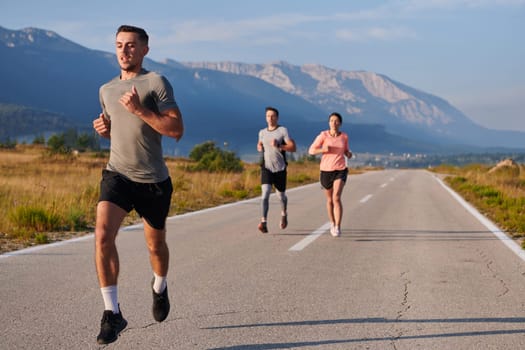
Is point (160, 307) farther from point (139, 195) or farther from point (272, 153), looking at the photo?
point (272, 153)

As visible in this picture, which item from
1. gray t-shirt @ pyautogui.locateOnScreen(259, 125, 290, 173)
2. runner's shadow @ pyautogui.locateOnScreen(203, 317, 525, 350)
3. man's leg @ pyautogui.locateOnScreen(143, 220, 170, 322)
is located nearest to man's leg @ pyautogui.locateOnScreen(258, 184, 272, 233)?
gray t-shirt @ pyautogui.locateOnScreen(259, 125, 290, 173)

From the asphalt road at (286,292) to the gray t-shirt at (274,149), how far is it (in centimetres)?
117

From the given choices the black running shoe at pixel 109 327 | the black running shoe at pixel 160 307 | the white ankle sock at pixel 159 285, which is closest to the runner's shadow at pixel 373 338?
the black running shoe at pixel 160 307

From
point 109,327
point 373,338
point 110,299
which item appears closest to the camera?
point 109,327

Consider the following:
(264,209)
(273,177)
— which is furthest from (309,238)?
(273,177)

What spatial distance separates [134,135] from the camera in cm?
430

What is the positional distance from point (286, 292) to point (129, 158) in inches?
93.2

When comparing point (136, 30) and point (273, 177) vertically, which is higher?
point (136, 30)

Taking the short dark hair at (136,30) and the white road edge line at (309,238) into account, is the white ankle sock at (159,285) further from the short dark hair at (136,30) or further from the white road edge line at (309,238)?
the white road edge line at (309,238)

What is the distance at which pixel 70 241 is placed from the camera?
9.30 m

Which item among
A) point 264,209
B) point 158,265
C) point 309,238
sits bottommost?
point 309,238

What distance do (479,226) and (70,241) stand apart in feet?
24.7

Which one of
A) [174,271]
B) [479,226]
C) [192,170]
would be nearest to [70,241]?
[174,271]

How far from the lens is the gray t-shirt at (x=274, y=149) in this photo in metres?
10.4
